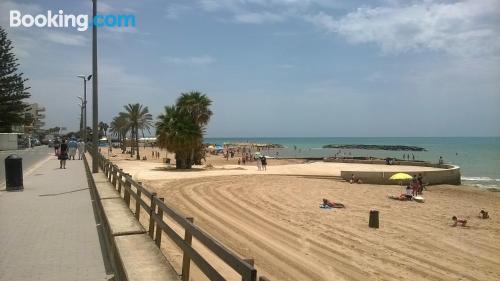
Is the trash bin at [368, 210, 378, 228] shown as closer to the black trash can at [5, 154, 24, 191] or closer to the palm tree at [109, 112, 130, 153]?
the black trash can at [5, 154, 24, 191]

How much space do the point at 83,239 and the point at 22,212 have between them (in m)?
3.97

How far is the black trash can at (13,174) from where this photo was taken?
15.9 metres

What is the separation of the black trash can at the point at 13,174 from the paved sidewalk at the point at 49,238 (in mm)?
1141

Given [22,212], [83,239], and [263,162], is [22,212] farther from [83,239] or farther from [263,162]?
[263,162]

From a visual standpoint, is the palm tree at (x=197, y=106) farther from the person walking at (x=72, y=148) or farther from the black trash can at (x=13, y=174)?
the black trash can at (x=13, y=174)

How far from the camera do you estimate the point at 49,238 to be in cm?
840

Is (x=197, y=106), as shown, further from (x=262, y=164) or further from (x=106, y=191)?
(x=106, y=191)

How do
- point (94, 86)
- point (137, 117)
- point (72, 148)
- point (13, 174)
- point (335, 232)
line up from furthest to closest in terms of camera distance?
point (137, 117) → point (72, 148) → point (94, 86) → point (13, 174) → point (335, 232)

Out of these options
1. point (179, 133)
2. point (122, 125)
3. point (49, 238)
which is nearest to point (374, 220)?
point (49, 238)

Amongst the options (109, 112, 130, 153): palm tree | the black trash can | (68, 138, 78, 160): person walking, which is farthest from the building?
the black trash can

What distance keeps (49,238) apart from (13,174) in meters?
8.91

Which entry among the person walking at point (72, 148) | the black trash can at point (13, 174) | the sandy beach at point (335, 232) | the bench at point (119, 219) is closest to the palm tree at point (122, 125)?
the person walking at point (72, 148)

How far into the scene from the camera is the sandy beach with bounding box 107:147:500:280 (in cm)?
1064

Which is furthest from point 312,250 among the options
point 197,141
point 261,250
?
point 197,141
